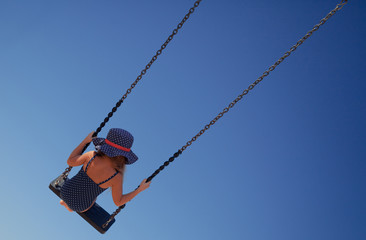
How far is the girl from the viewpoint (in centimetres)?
352

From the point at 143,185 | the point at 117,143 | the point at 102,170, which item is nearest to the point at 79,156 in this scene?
the point at 102,170

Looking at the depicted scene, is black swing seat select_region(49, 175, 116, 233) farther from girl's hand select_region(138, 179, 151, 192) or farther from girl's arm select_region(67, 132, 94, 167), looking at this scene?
girl's hand select_region(138, 179, 151, 192)

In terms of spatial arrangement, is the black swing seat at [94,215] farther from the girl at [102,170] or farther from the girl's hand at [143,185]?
the girl's hand at [143,185]

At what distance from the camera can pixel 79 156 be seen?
3682 millimetres

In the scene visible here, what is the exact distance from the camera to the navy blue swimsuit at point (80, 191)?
363 cm

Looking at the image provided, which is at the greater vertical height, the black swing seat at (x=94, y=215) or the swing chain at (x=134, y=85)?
the swing chain at (x=134, y=85)

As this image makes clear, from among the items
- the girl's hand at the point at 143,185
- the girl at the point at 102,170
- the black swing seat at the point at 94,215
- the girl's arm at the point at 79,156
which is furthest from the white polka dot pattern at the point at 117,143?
the black swing seat at the point at 94,215

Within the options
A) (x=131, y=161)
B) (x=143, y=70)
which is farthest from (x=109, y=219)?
(x=143, y=70)

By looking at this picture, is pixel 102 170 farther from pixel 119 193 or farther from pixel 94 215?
pixel 94 215

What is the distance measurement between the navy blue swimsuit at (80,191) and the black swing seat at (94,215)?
0.54ft

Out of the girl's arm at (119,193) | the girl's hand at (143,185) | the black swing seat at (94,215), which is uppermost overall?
the girl's hand at (143,185)

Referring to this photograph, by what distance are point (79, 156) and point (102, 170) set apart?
0.30 m

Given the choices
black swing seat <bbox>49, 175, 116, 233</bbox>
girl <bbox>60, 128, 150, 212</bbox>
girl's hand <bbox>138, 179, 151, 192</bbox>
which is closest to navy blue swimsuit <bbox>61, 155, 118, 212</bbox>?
girl <bbox>60, 128, 150, 212</bbox>

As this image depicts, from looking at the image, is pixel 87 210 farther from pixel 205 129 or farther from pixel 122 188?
pixel 205 129
